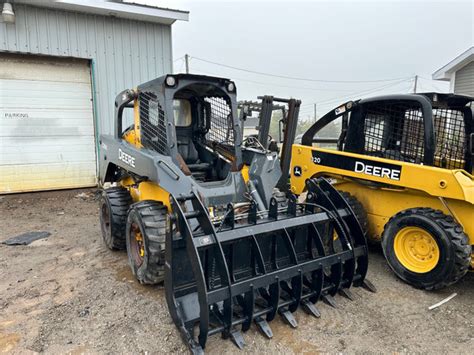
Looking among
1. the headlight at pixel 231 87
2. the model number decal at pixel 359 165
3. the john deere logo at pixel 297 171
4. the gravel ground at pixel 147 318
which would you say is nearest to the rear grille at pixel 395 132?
the model number decal at pixel 359 165

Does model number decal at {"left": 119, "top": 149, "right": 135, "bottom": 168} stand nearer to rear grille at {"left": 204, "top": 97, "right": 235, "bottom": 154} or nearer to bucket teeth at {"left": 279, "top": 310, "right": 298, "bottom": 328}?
rear grille at {"left": 204, "top": 97, "right": 235, "bottom": 154}

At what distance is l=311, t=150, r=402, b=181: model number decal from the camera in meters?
3.61

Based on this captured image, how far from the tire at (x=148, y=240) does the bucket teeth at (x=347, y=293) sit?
1.61m

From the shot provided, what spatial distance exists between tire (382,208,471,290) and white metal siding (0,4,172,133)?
658 centimetres

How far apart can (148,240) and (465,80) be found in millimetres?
14472

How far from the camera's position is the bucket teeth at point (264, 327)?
256 centimetres

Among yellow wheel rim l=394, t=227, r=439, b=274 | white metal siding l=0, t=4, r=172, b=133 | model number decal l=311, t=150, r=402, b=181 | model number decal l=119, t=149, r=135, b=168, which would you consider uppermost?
white metal siding l=0, t=4, r=172, b=133

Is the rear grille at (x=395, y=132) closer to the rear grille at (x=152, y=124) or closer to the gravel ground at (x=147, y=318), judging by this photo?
the gravel ground at (x=147, y=318)

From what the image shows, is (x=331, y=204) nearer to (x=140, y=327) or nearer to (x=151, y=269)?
(x=151, y=269)

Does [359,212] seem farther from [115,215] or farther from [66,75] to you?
[66,75]

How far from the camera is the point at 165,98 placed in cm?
342

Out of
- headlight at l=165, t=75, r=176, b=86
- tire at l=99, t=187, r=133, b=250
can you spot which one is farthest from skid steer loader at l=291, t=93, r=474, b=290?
tire at l=99, t=187, r=133, b=250

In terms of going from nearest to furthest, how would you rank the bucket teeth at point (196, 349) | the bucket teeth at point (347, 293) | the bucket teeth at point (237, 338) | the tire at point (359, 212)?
1. the bucket teeth at point (196, 349)
2. the bucket teeth at point (237, 338)
3. the bucket teeth at point (347, 293)
4. the tire at point (359, 212)

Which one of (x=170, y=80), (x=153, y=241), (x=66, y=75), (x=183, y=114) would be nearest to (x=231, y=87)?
(x=170, y=80)
